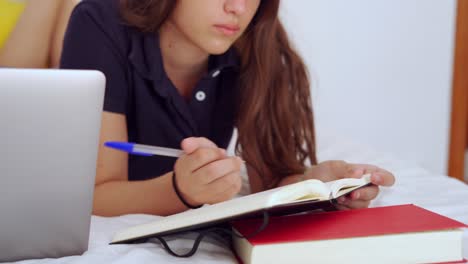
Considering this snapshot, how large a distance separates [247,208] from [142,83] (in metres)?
0.57

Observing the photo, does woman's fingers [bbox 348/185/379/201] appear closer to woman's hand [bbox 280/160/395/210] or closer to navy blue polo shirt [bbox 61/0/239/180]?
woman's hand [bbox 280/160/395/210]

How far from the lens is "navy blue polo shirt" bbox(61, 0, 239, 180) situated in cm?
112

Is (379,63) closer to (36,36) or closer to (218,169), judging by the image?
(36,36)

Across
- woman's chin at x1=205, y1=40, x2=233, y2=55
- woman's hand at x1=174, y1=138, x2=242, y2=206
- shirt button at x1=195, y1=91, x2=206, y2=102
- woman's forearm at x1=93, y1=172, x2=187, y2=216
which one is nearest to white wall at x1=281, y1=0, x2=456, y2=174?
shirt button at x1=195, y1=91, x2=206, y2=102

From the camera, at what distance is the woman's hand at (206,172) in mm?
813

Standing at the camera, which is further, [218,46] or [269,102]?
[269,102]

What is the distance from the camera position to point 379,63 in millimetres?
2527

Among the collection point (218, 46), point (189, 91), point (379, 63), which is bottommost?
point (379, 63)

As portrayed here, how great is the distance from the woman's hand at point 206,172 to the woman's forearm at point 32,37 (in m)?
0.67

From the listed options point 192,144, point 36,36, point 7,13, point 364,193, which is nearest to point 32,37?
point 36,36

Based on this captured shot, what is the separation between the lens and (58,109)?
0.64m

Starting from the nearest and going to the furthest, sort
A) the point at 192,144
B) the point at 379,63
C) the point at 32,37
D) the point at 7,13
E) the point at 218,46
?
the point at 192,144
the point at 218,46
the point at 7,13
the point at 32,37
the point at 379,63

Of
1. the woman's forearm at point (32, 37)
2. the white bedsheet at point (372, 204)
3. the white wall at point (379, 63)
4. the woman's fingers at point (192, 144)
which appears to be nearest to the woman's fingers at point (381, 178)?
the white bedsheet at point (372, 204)

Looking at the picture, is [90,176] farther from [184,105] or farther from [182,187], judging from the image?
[184,105]
